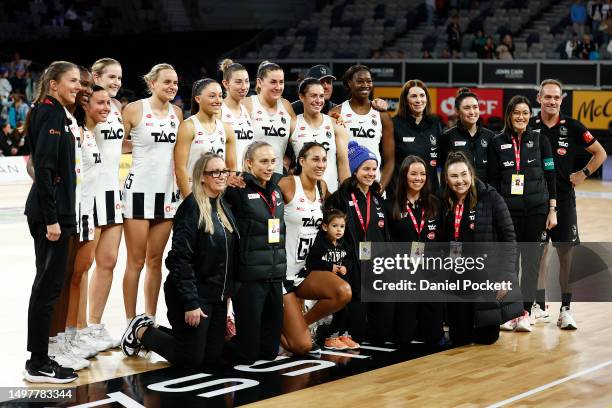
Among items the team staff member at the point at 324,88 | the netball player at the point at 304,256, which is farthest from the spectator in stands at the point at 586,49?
the netball player at the point at 304,256

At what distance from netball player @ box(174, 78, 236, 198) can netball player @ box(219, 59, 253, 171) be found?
0.34 m

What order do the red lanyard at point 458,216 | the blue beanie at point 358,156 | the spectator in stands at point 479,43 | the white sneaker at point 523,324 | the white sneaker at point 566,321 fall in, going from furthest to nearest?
the spectator in stands at point 479,43 → the white sneaker at point 566,321 → the white sneaker at point 523,324 → the red lanyard at point 458,216 → the blue beanie at point 358,156

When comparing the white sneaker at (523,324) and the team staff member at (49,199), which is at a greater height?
the team staff member at (49,199)

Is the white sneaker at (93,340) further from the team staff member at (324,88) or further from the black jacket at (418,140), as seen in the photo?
the black jacket at (418,140)

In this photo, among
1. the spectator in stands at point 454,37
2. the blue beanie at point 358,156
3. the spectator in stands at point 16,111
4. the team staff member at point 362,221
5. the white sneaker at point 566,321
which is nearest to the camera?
the team staff member at point 362,221

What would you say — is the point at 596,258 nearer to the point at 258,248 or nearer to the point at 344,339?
the point at 344,339

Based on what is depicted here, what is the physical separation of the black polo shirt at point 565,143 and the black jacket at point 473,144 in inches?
20.4

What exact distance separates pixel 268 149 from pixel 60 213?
1436 millimetres

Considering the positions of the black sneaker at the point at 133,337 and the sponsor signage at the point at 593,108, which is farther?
the sponsor signage at the point at 593,108

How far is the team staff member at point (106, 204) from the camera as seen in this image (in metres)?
6.82

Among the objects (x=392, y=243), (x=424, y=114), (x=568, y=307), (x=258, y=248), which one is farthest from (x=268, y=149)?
(x=568, y=307)

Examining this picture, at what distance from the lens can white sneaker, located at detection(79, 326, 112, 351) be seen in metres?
6.86

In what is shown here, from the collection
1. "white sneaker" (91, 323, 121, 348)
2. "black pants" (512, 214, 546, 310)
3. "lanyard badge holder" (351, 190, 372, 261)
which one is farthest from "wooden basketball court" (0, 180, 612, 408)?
"lanyard badge holder" (351, 190, 372, 261)

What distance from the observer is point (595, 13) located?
22.3 meters
